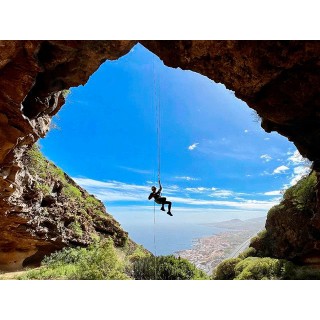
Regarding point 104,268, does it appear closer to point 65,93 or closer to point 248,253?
point 65,93

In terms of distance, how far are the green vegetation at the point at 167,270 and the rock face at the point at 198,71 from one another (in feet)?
25.6

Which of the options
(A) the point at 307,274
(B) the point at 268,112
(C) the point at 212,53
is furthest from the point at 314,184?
(C) the point at 212,53

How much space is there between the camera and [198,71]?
8.84 m

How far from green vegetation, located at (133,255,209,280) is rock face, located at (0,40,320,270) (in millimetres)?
7799

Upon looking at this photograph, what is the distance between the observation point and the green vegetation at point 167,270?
41.0 ft

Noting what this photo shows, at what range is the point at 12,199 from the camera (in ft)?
40.2

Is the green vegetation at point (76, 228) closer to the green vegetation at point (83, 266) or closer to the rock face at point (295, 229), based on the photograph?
the green vegetation at point (83, 266)

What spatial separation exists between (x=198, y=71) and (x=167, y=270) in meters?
9.62

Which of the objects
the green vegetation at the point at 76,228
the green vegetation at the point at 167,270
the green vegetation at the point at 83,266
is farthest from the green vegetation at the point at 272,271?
the green vegetation at the point at 76,228

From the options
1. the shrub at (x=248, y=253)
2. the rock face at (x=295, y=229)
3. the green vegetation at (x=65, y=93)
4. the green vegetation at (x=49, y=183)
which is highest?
the green vegetation at (x=65, y=93)

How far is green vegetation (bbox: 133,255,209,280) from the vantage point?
1249 cm
